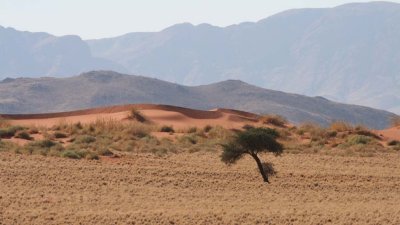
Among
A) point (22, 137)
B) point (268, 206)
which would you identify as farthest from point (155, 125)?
point (268, 206)

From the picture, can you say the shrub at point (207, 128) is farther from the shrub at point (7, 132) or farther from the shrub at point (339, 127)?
the shrub at point (7, 132)

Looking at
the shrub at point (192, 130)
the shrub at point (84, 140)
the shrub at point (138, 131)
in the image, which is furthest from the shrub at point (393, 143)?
the shrub at point (84, 140)

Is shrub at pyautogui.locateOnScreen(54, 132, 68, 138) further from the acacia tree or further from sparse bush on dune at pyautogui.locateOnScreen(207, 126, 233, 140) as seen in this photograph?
the acacia tree

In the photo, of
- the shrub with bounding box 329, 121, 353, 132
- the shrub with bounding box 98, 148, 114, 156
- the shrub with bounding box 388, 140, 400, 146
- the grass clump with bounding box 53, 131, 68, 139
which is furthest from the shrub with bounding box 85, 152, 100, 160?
the shrub with bounding box 329, 121, 353, 132

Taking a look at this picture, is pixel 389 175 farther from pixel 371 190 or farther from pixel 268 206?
pixel 268 206

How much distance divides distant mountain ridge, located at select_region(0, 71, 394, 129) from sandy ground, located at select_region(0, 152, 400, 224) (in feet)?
383

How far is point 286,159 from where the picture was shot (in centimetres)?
3139

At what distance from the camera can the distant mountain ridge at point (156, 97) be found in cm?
15025

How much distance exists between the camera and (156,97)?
16162 cm

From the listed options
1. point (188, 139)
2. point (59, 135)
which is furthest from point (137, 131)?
point (59, 135)

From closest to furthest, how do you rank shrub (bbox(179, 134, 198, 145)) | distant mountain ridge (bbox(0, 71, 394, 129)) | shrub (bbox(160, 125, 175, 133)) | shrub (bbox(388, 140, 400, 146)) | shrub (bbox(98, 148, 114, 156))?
shrub (bbox(98, 148, 114, 156))
shrub (bbox(179, 134, 198, 145))
shrub (bbox(388, 140, 400, 146))
shrub (bbox(160, 125, 175, 133))
distant mountain ridge (bbox(0, 71, 394, 129))

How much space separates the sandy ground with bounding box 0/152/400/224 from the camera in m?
17.3

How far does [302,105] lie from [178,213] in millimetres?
151372

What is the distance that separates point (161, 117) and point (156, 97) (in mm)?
107703
